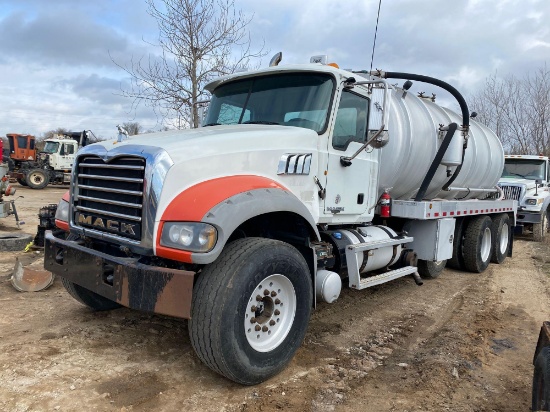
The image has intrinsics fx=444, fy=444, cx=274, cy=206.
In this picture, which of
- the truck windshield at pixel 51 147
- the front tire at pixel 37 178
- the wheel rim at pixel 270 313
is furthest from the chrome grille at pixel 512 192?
Result: the truck windshield at pixel 51 147

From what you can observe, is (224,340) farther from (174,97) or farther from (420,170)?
(174,97)

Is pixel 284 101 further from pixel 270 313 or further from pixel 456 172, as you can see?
pixel 456 172

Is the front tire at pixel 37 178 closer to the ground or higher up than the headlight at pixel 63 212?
closer to the ground

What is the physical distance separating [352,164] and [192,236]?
7.57ft

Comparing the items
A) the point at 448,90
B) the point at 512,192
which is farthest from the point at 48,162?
the point at 448,90

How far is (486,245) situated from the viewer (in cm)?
841

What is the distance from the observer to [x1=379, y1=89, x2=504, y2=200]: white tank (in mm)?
5637

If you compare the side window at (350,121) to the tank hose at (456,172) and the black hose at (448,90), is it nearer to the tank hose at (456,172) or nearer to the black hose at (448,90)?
the black hose at (448,90)

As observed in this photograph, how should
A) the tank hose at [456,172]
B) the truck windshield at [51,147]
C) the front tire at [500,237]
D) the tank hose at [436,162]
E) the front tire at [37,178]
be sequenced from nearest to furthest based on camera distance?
the tank hose at [436,162] < the tank hose at [456,172] < the front tire at [500,237] < the front tire at [37,178] < the truck windshield at [51,147]

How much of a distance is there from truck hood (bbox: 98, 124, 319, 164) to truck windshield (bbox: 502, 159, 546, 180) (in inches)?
424

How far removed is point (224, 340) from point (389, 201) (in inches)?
133

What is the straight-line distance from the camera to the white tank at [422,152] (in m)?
5.64

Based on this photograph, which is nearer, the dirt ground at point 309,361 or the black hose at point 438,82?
the dirt ground at point 309,361

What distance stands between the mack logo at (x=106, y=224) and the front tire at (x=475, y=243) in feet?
20.7
